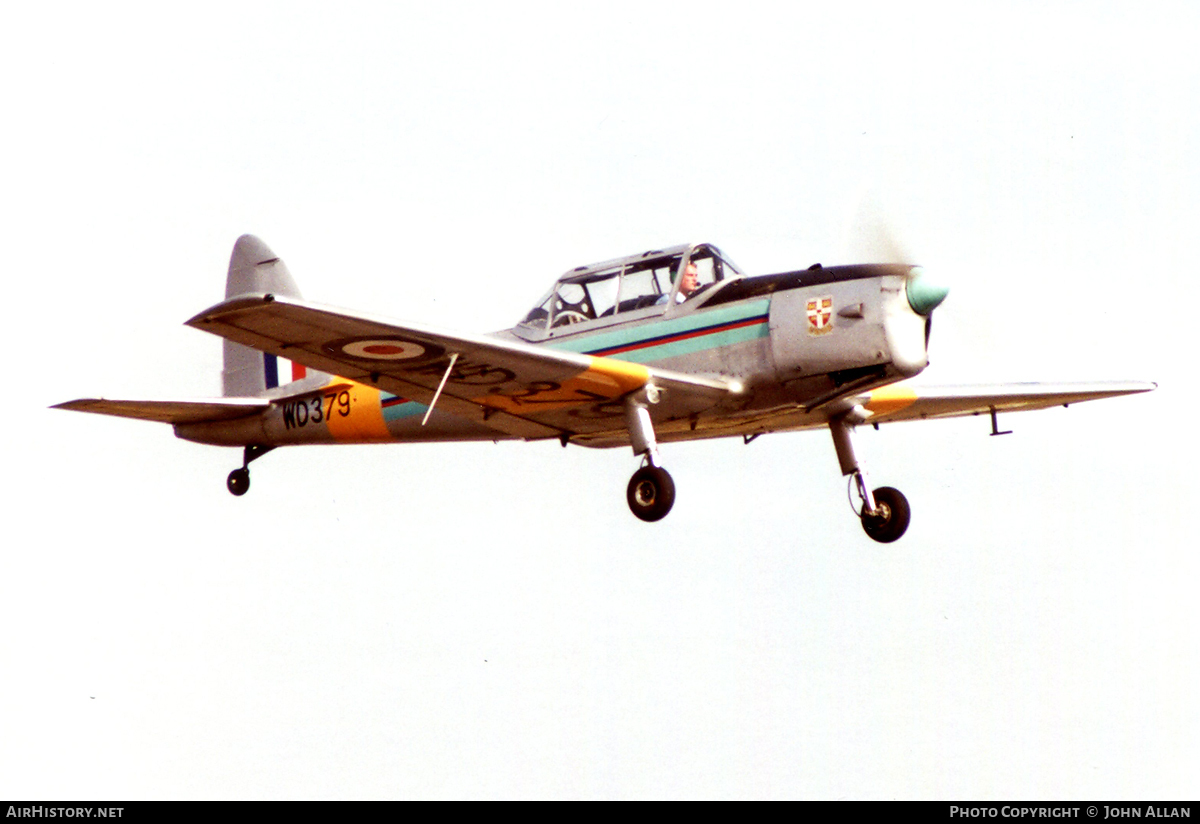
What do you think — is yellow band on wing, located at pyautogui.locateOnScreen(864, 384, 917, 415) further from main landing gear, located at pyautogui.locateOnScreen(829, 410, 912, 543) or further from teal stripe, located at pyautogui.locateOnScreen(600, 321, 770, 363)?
teal stripe, located at pyautogui.locateOnScreen(600, 321, 770, 363)

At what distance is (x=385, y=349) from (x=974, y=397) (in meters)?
6.13

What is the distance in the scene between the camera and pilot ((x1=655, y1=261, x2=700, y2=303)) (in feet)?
49.1

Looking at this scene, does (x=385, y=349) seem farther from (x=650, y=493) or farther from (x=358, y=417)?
(x=358, y=417)

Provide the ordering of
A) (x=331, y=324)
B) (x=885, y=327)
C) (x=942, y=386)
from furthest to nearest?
(x=942, y=386), (x=885, y=327), (x=331, y=324)

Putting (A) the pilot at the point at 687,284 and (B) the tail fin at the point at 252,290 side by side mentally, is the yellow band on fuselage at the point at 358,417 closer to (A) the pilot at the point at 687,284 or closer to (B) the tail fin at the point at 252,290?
(B) the tail fin at the point at 252,290

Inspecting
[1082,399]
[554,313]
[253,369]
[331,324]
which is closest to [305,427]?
[253,369]

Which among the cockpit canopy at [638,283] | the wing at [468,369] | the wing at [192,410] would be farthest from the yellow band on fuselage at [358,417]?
the cockpit canopy at [638,283]

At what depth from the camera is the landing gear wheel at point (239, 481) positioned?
59.1 ft

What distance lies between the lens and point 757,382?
14.7 m

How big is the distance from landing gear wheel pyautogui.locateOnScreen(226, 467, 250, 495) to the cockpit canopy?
4.48m

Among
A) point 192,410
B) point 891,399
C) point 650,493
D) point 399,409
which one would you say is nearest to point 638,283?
point 650,493

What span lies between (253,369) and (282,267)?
116 centimetres

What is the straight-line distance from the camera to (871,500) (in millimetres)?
15734
